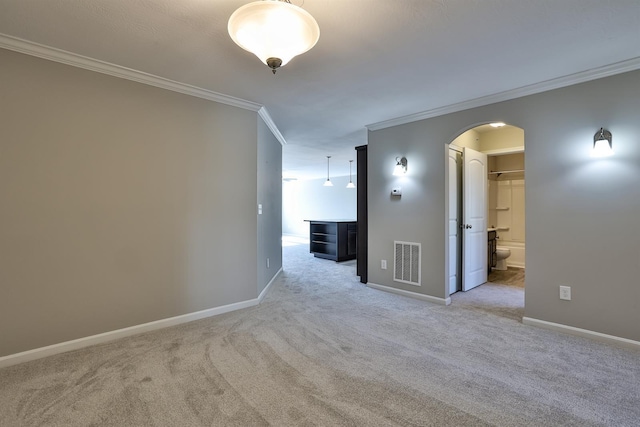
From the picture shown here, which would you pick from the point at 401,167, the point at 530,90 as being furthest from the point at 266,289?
the point at 530,90

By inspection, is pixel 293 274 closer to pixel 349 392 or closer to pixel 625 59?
pixel 349 392

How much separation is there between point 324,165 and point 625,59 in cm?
672

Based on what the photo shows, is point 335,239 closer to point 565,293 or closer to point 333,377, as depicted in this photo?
point 565,293

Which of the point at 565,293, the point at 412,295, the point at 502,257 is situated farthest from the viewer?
the point at 502,257

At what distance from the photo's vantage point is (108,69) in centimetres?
267

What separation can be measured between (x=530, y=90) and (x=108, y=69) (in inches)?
164

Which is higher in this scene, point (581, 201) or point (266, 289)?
point (581, 201)

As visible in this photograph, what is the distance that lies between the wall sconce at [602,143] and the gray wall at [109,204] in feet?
11.8

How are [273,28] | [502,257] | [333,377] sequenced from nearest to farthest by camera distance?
1. [273,28]
2. [333,377]
3. [502,257]

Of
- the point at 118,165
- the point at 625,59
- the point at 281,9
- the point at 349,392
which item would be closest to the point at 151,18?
the point at 281,9

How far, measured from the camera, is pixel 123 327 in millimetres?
2783

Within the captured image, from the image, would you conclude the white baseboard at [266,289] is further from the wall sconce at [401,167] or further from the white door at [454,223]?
the white door at [454,223]

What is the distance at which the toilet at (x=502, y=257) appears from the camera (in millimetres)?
5746

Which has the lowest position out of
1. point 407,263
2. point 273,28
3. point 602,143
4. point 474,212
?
point 407,263
